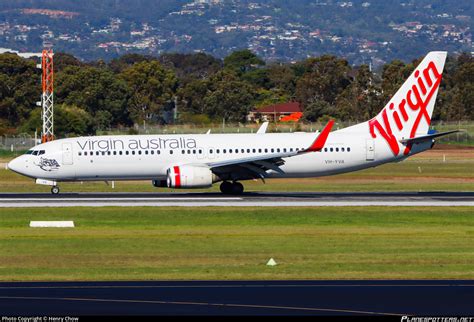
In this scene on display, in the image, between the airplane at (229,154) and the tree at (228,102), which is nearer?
the airplane at (229,154)

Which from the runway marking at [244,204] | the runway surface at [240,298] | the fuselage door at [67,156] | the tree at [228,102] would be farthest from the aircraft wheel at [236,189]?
the tree at [228,102]

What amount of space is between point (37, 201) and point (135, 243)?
13815mm

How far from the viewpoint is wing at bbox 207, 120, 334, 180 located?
166 feet

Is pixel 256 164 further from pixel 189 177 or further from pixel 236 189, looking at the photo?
pixel 189 177

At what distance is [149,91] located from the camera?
504ft

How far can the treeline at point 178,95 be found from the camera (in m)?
128

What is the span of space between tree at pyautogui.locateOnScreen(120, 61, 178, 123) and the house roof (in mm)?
13551

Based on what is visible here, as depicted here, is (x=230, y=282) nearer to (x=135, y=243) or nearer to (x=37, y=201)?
(x=135, y=243)

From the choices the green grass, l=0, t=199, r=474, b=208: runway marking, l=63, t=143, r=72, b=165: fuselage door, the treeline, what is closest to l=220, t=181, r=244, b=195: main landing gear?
l=0, t=199, r=474, b=208: runway marking

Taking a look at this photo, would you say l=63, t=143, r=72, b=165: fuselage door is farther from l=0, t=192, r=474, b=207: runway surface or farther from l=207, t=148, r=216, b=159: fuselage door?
l=207, t=148, r=216, b=159: fuselage door

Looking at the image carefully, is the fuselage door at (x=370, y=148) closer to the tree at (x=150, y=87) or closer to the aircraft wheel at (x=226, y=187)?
the aircraft wheel at (x=226, y=187)

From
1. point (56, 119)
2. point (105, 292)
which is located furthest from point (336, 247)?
point (56, 119)

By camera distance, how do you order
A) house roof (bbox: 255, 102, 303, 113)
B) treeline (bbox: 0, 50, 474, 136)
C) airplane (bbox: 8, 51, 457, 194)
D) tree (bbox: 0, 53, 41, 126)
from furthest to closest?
house roof (bbox: 255, 102, 303, 113)
tree (bbox: 0, 53, 41, 126)
treeline (bbox: 0, 50, 474, 136)
airplane (bbox: 8, 51, 457, 194)

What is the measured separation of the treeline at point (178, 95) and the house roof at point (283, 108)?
1986mm
